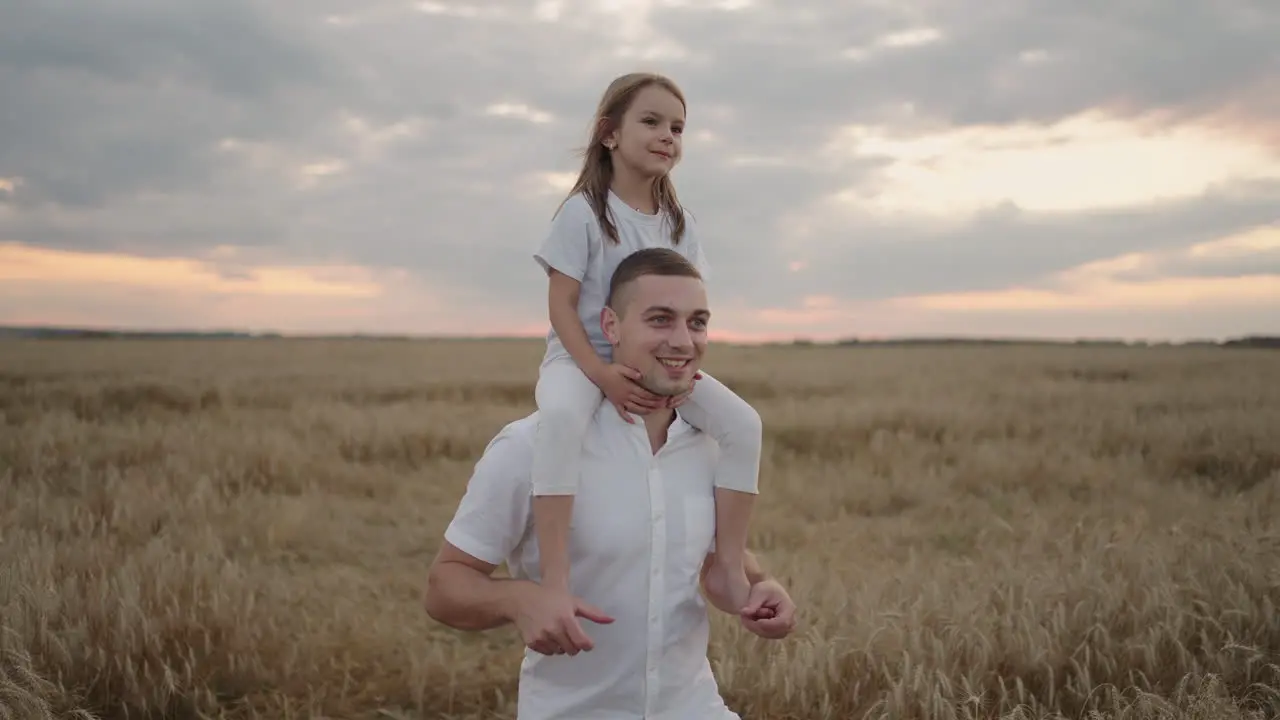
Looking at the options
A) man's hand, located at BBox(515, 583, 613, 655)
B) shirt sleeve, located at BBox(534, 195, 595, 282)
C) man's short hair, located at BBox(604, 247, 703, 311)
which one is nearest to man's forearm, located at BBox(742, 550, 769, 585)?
man's hand, located at BBox(515, 583, 613, 655)

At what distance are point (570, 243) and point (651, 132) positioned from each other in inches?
14.8

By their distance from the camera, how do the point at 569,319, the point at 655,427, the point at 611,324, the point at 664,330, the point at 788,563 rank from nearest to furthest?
the point at 664,330, the point at 611,324, the point at 655,427, the point at 569,319, the point at 788,563

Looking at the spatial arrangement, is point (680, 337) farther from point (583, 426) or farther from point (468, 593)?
point (468, 593)

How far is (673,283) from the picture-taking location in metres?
2.12

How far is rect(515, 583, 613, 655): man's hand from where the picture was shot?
6.58ft

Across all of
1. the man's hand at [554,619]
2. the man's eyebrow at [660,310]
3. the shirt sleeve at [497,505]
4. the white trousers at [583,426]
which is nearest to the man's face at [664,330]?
the man's eyebrow at [660,310]

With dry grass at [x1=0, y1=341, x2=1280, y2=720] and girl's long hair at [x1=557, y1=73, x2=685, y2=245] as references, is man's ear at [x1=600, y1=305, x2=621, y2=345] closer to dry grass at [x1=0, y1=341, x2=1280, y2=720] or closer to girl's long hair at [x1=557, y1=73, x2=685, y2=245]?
girl's long hair at [x1=557, y1=73, x2=685, y2=245]

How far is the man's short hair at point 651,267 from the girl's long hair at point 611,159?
0.48 metres

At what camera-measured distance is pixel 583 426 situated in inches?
88.7

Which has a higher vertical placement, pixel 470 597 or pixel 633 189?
pixel 633 189

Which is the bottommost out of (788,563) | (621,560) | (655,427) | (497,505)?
(788,563)

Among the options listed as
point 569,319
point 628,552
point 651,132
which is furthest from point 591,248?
point 628,552

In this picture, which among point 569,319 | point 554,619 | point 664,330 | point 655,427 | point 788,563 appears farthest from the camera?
point 788,563

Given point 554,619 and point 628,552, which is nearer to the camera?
point 554,619
